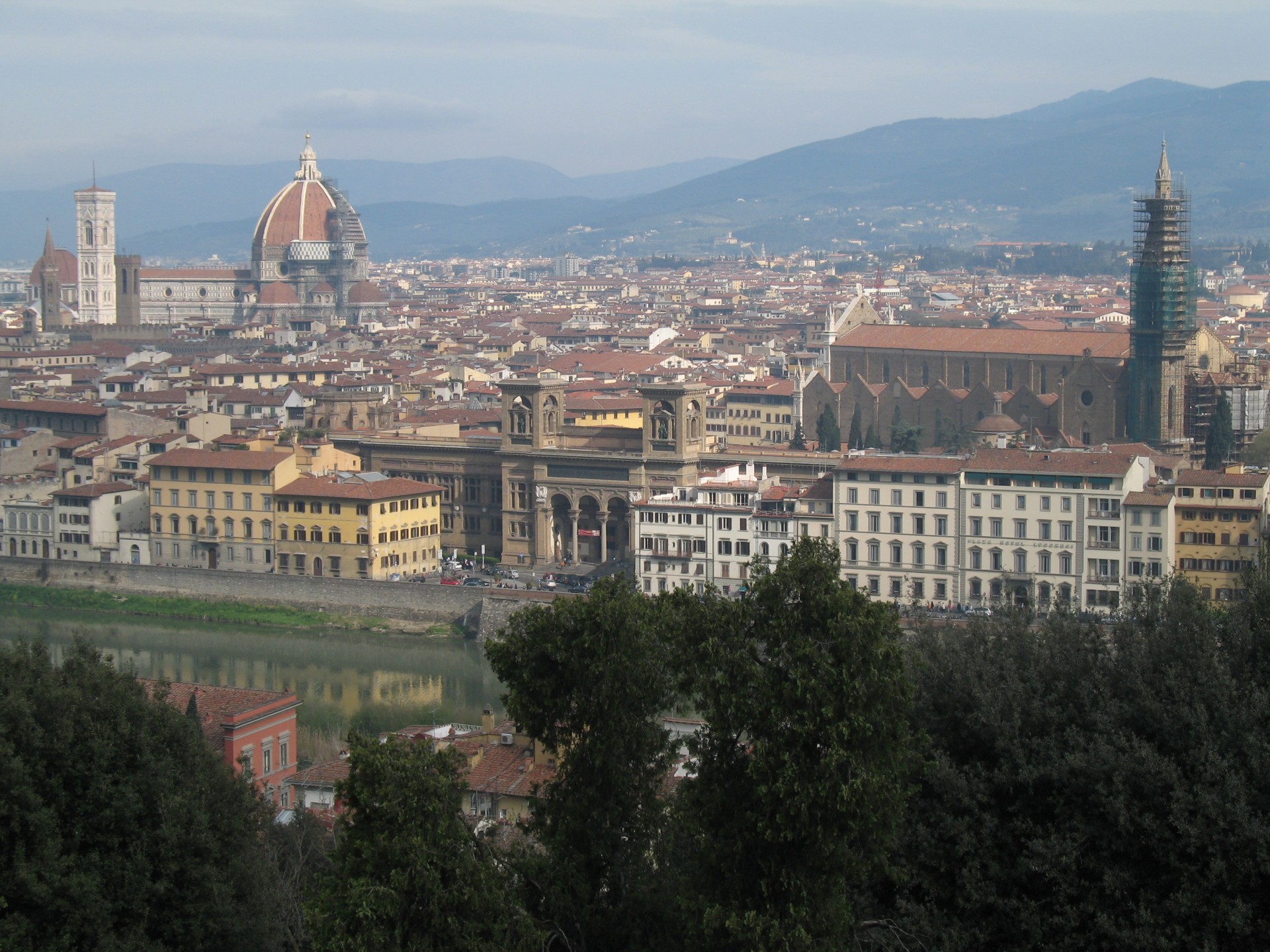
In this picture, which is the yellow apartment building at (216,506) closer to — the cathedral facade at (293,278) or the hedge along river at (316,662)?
the hedge along river at (316,662)

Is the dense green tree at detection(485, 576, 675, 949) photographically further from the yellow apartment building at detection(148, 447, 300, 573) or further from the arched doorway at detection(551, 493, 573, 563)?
the arched doorway at detection(551, 493, 573, 563)

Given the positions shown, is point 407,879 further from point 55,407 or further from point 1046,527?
point 55,407

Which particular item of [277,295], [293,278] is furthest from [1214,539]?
[293,278]

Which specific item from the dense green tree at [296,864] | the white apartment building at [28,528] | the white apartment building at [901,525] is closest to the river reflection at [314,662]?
the white apartment building at [28,528]

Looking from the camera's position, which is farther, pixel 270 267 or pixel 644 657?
pixel 270 267

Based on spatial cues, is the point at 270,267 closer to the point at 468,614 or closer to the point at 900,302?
the point at 900,302

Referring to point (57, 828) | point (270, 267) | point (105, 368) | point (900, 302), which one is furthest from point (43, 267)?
point (57, 828)

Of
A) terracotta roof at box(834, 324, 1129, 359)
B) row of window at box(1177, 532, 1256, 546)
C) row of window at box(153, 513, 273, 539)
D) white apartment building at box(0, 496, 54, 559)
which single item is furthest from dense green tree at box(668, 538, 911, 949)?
terracotta roof at box(834, 324, 1129, 359)
